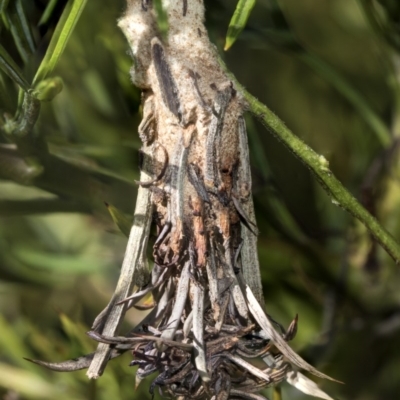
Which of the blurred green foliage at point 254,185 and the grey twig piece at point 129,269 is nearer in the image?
the grey twig piece at point 129,269

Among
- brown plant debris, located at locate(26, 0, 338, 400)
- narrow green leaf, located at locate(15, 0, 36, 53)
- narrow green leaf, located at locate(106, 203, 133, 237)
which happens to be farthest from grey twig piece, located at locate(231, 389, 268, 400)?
narrow green leaf, located at locate(15, 0, 36, 53)

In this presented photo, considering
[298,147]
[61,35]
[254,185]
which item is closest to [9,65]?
[61,35]

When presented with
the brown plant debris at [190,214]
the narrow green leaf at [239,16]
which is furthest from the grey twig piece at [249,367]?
the narrow green leaf at [239,16]

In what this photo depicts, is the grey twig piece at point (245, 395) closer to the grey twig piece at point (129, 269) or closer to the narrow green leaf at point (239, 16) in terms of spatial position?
the grey twig piece at point (129, 269)

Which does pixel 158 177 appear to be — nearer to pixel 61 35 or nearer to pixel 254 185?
pixel 61 35

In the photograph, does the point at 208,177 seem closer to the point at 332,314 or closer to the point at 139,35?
the point at 139,35

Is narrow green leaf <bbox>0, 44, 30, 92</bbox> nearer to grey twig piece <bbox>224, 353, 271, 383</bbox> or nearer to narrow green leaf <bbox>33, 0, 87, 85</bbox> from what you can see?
narrow green leaf <bbox>33, 0, 87, 85</bbox>

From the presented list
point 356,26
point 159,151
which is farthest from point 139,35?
point 356,26
